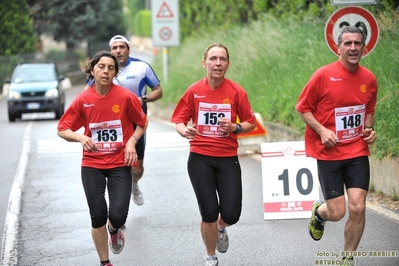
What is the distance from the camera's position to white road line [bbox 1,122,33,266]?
8.61 m

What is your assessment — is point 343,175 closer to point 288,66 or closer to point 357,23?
point 357,23

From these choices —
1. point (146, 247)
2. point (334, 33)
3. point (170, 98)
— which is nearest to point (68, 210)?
point (146, 247)

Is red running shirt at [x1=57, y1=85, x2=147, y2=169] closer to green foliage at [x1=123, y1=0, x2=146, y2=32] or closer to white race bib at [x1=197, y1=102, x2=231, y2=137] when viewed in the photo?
white race bib at [x1=197, y1=102, x2=231, y2=137]

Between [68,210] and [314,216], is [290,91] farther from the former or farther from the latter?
[314,216]

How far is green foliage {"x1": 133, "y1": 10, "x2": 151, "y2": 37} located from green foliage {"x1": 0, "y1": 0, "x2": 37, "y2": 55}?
32.4 metres

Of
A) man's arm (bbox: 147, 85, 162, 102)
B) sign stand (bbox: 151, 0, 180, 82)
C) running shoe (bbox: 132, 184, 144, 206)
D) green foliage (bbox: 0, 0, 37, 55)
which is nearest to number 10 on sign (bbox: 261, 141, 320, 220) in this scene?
man's arm (bbox: 147, 85, 162, 102)

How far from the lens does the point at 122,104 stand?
7527 mm

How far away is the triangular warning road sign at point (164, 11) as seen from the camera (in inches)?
1166

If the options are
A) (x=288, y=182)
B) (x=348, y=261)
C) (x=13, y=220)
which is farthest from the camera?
(x=13, y=220)

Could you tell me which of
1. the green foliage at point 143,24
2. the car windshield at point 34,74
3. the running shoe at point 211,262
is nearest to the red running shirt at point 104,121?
the running shoe at point 211,262

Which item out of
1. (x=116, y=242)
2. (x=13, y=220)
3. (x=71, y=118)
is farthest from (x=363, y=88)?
(x=13, y=220)

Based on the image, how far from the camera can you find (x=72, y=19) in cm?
6138

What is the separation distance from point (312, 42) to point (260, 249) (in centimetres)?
1068

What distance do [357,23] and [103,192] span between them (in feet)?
19.1
